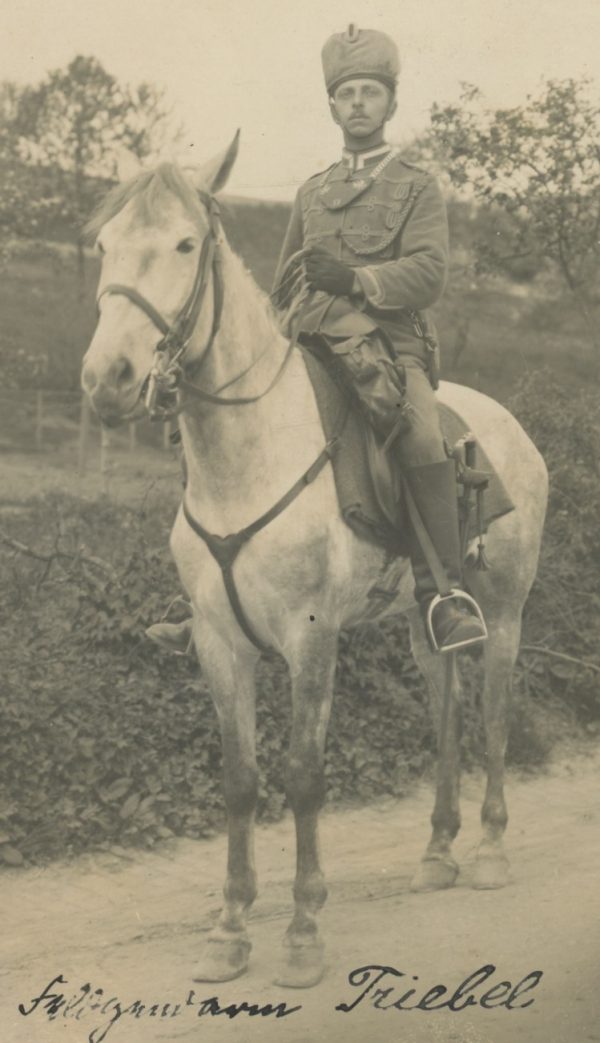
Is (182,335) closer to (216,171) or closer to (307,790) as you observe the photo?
(216,171)

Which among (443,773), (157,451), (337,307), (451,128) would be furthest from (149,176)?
(157,451)

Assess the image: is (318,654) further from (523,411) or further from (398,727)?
(523,411)

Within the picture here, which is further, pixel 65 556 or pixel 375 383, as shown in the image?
pixel 65 556

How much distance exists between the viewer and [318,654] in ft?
15.9

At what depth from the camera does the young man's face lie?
523 centimetres

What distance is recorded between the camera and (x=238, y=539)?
4781 mm

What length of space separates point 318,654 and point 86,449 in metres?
9.27

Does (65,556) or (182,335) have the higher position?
(182,335)

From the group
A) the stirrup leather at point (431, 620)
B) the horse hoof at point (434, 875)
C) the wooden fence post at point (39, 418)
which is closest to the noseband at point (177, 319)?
the stirrup leather at point (431, 620)

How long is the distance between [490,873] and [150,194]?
3.50 m

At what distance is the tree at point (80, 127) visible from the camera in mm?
10273

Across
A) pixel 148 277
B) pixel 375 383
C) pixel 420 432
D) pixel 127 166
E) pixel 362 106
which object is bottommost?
pixel 420 432

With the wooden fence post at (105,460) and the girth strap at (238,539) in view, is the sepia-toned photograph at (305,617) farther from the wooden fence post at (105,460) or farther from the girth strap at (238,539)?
the wooden fence post at (105,460)
